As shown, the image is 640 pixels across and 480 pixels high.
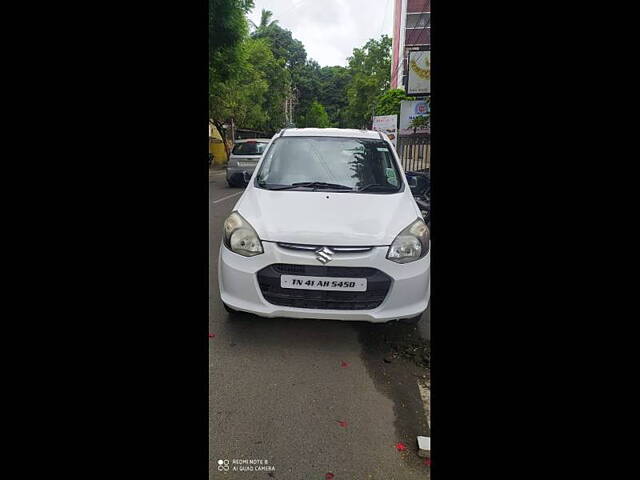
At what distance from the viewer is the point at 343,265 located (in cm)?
235

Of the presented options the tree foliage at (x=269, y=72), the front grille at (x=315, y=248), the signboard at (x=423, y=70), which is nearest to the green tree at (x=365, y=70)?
the tree foliage at (x=269, y=72)

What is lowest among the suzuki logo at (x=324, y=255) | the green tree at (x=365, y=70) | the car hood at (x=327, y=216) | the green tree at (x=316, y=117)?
the suzuki logo at (x=324, y=255)

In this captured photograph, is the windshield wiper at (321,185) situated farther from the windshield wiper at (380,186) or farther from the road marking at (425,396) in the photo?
the road marking at (425,396)

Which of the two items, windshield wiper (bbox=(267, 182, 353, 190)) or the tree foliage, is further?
windshield wiper (bbox=(267, 182, 353, 190))

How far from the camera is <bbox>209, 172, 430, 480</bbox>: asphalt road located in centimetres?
159

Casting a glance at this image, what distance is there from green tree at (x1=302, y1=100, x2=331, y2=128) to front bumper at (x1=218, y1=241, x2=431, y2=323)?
7.47 feet

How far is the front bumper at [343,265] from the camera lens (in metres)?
2.37

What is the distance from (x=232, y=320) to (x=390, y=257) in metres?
1.20

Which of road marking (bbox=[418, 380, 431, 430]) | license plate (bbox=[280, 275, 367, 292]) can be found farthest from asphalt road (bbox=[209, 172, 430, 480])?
license plate (bbox=[280, 275, 367, 292])

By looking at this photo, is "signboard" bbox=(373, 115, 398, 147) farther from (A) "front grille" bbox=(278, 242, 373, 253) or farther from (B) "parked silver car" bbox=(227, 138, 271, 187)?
(A) "front grille" bbox=(278, 242, 373, 253)

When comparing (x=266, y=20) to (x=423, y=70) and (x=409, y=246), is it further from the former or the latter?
(x=409, y=246)

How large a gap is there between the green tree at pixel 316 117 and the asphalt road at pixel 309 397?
74.0 inches

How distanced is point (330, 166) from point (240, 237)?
0.98m
